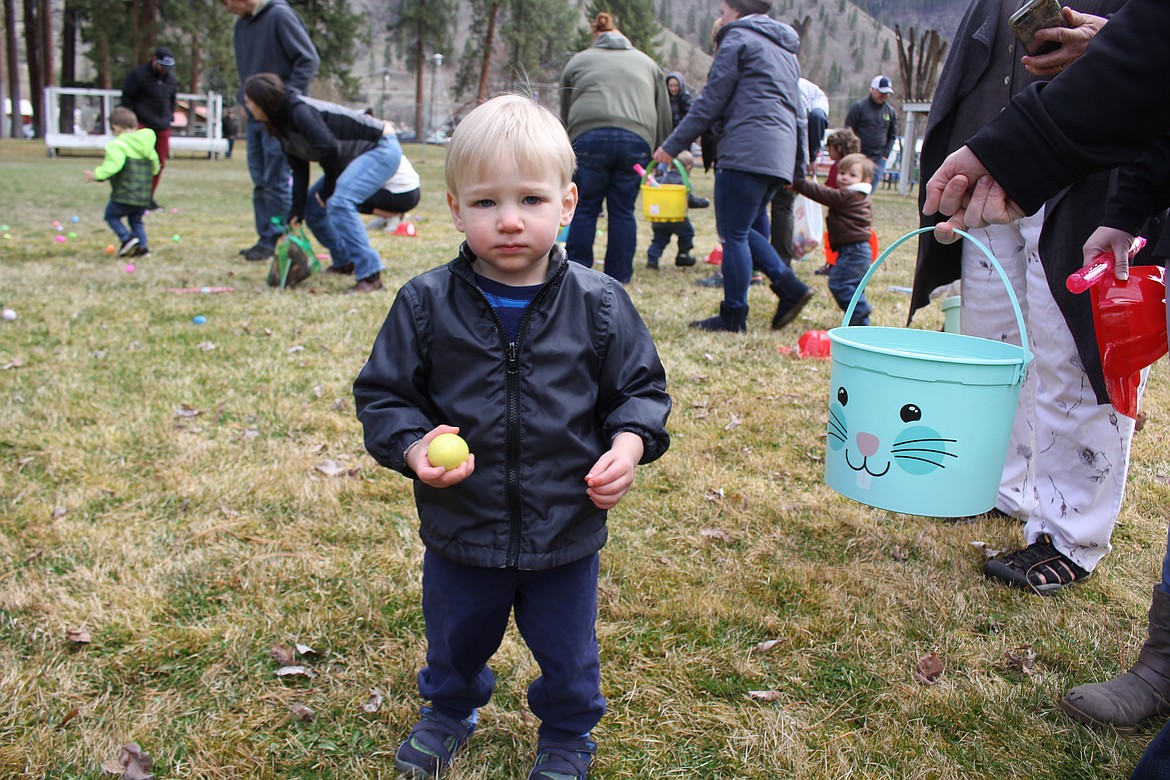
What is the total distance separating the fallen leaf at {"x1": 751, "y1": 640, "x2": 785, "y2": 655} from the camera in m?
2.35

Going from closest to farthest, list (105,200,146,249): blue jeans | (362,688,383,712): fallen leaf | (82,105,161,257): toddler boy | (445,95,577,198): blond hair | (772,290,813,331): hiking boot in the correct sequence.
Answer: (445,95,577,198): blond hair < (362,688,383,712): fallen leaf < (772,290,813,331): hiking boot < (82,105,161,257): toddler boy < (105,200,146,249): blue jeans

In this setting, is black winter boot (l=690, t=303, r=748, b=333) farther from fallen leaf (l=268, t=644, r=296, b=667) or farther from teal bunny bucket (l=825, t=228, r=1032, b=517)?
fallen leaf (l=268, t=644, r=296, b=667)

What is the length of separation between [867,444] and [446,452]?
122 cm

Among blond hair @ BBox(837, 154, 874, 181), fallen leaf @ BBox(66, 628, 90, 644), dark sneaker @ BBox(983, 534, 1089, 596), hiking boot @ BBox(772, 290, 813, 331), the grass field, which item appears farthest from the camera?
blond hair @ BBox(837, 154, 874, 181)

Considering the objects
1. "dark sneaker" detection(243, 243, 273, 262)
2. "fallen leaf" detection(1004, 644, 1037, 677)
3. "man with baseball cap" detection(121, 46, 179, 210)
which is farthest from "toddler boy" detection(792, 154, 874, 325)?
"man with baseball cap" detection(121, 46, 179, 210)

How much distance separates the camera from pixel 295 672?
2.22 meters

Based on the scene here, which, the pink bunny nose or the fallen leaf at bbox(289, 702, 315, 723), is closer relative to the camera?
the fallen leaf at bbox(289, 702, 315, 723)

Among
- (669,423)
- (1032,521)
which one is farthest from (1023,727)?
(669,423)

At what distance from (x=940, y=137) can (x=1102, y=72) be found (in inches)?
51.9

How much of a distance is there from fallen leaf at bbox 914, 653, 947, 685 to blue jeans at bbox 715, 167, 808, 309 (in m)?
3.42

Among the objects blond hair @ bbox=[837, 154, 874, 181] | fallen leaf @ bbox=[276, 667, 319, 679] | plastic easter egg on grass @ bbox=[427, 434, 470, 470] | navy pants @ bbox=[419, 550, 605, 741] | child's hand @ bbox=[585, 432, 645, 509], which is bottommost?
fallen leaf @ bbox=[276, 667, 319, 679]

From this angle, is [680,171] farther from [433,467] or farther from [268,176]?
[433,467]

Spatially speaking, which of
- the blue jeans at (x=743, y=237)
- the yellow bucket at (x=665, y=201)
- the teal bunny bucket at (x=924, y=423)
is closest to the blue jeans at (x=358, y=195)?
the yellow bucket at (x=665, y=201)

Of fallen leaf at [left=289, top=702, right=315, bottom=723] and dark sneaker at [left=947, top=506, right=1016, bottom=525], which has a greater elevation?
dark sneaker at [left=947, top=506, right=1016, bottom=525]
